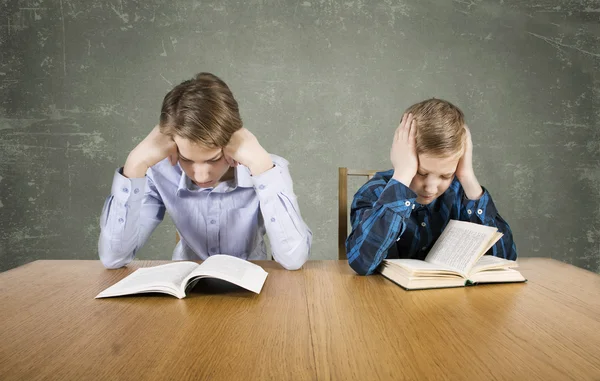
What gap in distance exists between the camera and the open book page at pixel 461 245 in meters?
1.08

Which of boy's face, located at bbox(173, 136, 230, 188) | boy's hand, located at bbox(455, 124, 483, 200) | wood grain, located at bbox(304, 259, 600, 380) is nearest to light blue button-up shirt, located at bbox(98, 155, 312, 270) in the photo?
boy's face, located at bbox(173, 136, 230, 188)

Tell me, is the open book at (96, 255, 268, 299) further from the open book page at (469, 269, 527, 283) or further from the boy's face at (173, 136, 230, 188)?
the open book page at (469, 269, 527, 283)

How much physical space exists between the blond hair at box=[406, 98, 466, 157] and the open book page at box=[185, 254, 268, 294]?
0.57 m

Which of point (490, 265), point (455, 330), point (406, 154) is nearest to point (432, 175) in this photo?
point (406, 154)

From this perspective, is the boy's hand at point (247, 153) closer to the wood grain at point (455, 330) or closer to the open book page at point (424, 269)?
the wood grain at point (455, 330)

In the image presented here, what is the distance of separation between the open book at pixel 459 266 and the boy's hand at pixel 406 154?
0.20 m

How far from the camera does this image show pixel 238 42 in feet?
9.71

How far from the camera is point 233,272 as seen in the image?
0.99 meters

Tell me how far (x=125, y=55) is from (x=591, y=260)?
348cm

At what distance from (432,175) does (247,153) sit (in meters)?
0.53

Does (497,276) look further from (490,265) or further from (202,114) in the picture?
(202,114)

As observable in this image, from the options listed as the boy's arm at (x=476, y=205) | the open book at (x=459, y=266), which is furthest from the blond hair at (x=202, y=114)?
the boy's arm at (x=476, y=205)

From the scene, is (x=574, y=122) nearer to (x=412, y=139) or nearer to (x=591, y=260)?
(x=591, y=260)

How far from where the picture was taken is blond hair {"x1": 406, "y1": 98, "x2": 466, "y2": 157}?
49.0 inches
